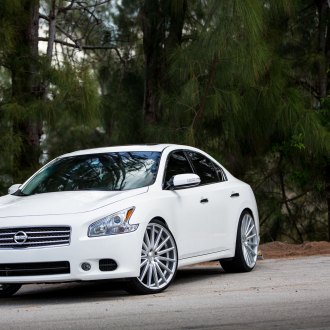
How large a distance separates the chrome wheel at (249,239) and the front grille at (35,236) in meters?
3.28

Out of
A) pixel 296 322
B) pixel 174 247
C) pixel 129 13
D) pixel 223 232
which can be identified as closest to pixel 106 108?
pixel 129 13

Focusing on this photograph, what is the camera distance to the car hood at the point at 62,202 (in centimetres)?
972

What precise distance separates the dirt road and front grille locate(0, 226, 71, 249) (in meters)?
0.61

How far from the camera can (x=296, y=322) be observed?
756cm

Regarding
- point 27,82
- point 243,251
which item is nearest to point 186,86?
point 27,82

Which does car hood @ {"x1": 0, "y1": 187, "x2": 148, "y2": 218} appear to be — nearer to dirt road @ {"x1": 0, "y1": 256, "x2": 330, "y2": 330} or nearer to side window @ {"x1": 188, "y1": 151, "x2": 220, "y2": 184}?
dirt road @ {"x1": 0, "y1": 256, "x2": 330, "y2": 330}

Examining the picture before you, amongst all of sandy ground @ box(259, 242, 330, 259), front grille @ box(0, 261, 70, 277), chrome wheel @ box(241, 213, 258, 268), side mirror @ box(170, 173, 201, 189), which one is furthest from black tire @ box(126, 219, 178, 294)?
sandy ground @ box(259, 242, 330, 259)

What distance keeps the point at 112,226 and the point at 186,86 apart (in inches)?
277

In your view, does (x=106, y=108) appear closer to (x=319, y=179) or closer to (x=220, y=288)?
(x=319, y=179)

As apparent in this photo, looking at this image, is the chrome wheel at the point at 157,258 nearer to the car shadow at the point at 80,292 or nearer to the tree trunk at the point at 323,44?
the car shadow at the point at 80,292

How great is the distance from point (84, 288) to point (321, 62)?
11427 millimetres

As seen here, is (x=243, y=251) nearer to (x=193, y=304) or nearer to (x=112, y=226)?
(x=112, y=226)

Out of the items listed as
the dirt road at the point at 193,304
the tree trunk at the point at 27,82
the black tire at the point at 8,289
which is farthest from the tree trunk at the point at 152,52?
the black tire at the point at 8,289

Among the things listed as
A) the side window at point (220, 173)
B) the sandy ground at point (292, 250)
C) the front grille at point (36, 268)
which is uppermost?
the side window at point (220, 173)
